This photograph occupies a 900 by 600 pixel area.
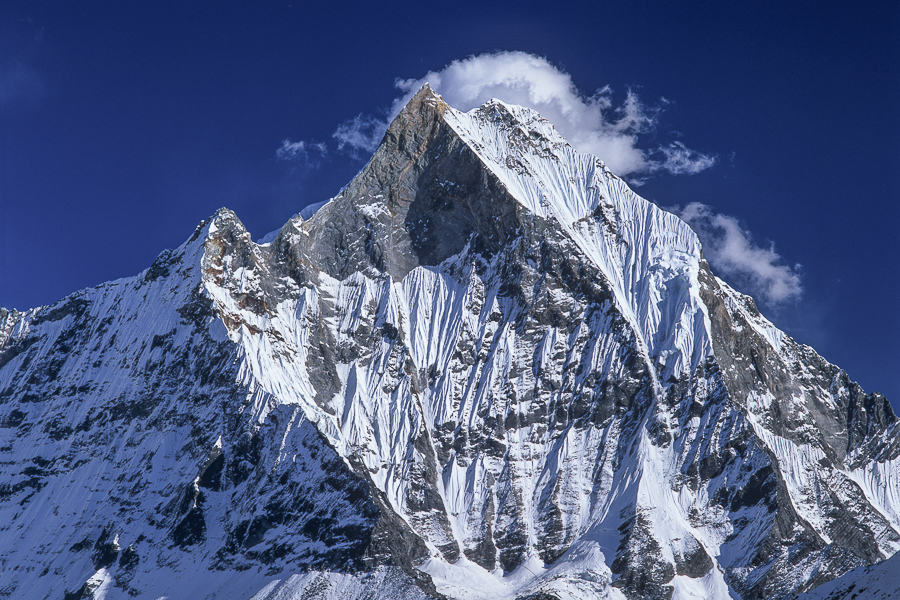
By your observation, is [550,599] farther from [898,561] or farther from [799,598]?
[898,561]

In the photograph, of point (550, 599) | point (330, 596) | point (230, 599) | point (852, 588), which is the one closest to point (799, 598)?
point (852, 588)

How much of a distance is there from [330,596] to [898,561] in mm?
103402

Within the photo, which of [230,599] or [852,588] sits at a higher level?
[230,599]

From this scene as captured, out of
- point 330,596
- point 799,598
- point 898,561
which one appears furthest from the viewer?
point 330,596

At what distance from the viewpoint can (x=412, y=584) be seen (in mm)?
196750

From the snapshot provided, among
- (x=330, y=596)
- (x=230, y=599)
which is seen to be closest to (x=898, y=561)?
(x=330, y=596)

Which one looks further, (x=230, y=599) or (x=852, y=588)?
(x=230, y=599)

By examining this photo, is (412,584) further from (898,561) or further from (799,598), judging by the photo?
(898,561)

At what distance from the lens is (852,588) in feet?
417

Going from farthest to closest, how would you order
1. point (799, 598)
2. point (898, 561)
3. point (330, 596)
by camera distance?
1. point (330, 596)
2. point (799, 598)
3. point (898, 561)

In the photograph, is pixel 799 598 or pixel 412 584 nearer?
pixel 799 598

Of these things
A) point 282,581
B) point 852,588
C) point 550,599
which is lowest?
point 852,588

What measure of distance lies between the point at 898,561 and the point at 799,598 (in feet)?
78.9

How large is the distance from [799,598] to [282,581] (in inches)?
3687
